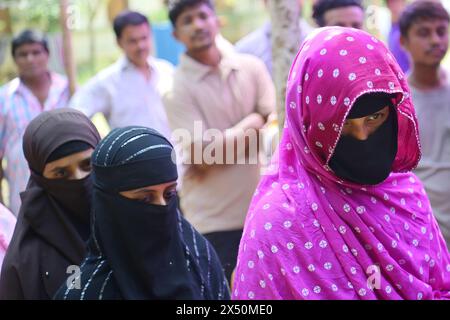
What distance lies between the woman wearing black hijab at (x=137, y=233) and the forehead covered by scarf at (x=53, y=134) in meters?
0.51

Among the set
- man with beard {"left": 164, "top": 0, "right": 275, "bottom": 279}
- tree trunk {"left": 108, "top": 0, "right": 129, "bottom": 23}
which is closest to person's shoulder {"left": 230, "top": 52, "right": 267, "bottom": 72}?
man with beard {"left": 164, "top": 0, "right": 275, "bottom": 279}

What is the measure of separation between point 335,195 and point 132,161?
61 centimetres

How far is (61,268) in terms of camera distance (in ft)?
9.46

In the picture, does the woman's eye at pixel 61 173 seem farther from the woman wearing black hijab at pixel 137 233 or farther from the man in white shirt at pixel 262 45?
the man in white shirt at pixel 262 45

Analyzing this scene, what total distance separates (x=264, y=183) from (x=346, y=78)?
15.5 inches

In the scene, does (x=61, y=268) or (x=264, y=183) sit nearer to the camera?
(x=264, y=183)

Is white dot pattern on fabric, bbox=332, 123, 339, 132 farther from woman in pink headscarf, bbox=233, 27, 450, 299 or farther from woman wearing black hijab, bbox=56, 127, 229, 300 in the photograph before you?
woman wearing black hijab, bbox=56, 127, 229, 300

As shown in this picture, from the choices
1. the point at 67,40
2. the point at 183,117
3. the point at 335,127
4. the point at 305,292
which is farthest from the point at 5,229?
the point at 67,40

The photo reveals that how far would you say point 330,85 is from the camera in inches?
93.0

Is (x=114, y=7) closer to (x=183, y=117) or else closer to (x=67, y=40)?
(x=67, y=40)

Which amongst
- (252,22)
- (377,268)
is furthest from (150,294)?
(252,22)

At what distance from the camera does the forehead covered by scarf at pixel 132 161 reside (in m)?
2.55

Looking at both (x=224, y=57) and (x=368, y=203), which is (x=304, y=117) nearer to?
(x=368, y=203)

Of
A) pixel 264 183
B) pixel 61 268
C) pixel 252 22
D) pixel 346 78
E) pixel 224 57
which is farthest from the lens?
pixel 252 22
